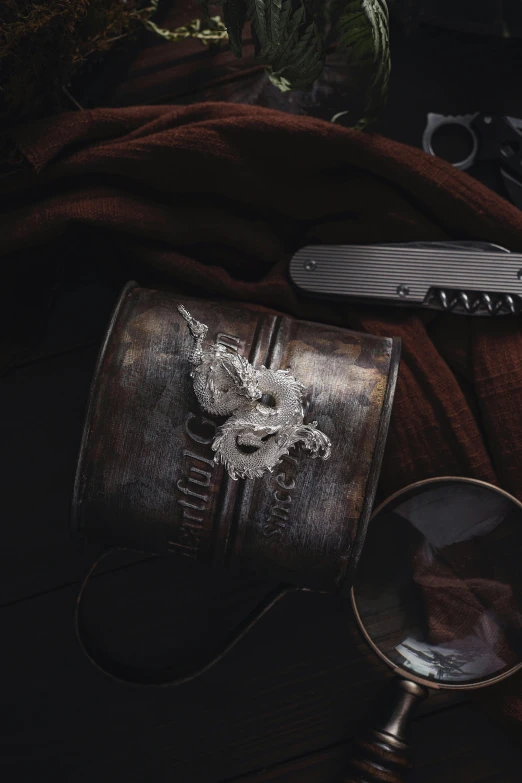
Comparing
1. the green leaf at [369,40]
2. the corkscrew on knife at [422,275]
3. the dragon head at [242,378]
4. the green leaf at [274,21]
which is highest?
the green leaf at [369,40]

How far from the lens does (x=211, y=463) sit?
2.29 ft

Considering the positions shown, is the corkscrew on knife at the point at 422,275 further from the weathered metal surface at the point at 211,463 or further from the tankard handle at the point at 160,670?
the tankard handle at the point at 160,670

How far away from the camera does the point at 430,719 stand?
2.81 ft

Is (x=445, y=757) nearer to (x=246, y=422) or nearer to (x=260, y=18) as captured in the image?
(x=246, y=422)

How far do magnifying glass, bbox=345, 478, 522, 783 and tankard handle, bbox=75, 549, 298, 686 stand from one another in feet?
0.32

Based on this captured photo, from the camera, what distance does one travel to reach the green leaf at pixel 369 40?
71 centimetres

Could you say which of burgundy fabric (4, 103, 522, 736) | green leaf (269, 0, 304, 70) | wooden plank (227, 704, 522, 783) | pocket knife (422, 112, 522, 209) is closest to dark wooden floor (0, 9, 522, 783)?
wooden plank (227, 704, 522, 783)

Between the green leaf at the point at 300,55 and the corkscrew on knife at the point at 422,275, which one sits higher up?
the green leaf at the point at 300,55

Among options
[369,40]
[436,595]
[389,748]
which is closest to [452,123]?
[369,40]

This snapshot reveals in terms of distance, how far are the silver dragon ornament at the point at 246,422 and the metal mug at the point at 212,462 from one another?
0.01 meters

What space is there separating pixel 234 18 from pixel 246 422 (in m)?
0.39

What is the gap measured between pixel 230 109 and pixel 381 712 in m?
0.71

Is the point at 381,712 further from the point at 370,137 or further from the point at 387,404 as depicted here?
the point at 370,137

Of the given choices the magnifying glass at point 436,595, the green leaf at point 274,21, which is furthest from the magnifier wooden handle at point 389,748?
the green leaf at point 274,21
